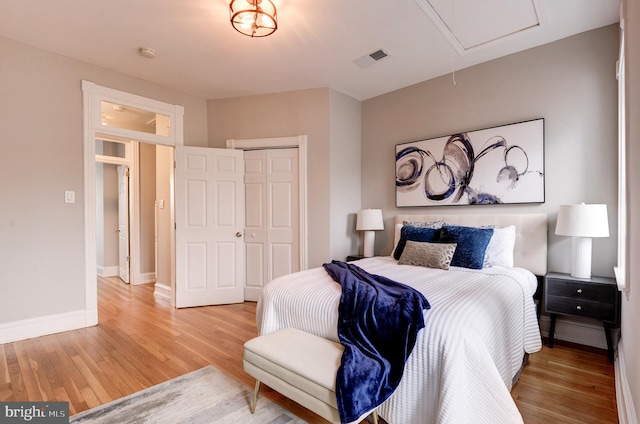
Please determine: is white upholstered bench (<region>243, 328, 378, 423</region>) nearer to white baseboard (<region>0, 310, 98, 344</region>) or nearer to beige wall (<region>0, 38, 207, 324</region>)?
white baseboard (<region>0, 310, 98, 344</region>)

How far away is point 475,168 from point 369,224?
134 centimetres

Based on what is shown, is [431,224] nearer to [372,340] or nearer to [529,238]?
[529,238]

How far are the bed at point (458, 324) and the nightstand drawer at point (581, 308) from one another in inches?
8.2

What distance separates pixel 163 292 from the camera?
4.32m

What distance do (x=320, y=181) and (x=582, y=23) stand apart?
2870 millimetres

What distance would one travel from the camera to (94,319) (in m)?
3.21

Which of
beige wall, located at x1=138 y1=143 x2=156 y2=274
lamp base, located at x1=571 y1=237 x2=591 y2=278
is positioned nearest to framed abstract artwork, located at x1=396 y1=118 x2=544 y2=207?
lamp base, located at x1=571 y1=237 x2=591 y2=278

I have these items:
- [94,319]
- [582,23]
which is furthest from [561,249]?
[94,319]

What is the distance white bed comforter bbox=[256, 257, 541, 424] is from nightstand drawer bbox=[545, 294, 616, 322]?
0.21 metres

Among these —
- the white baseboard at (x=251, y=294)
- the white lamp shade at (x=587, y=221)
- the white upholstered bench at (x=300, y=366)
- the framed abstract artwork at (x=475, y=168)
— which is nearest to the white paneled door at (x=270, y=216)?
the white baseboard at (x=251, y=294)

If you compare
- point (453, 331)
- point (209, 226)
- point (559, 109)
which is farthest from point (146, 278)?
point (559, 109)

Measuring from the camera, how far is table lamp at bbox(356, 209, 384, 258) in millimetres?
3809

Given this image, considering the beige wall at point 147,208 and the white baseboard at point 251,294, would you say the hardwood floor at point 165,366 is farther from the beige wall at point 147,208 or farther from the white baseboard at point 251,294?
the beige wall at point 147,208

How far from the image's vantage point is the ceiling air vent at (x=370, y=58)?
3.09m
